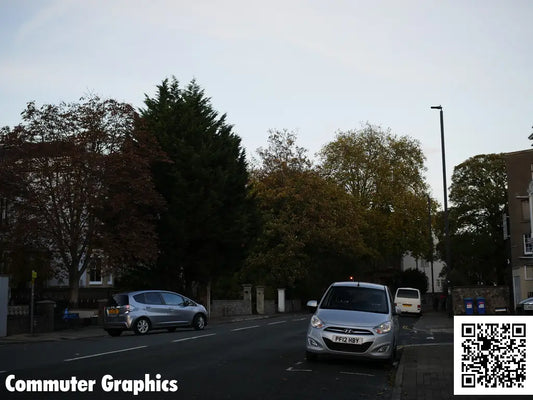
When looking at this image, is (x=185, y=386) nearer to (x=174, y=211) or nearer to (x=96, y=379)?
(x=96, y=379)

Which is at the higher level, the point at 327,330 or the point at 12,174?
the point at 12,174

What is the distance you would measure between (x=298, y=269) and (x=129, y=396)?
139 ft

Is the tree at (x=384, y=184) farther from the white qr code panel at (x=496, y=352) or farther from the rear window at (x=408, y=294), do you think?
the white qr code panel at (x=496, y=352)

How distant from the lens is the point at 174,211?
35094mm

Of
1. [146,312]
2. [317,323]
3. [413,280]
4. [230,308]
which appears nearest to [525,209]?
[230,308]

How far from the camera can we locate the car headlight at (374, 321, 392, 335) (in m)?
14.0

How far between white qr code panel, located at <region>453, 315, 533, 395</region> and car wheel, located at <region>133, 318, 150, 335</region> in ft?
59.4

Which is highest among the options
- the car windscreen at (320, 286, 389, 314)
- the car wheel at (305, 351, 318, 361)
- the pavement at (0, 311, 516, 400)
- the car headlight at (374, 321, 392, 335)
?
the car windscreen at (320, 286, 389, 314)

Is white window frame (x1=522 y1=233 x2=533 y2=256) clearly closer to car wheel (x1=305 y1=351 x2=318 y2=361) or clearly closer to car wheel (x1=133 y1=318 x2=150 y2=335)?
car wheel (x1=133 y1=318 x2=150 y2=335)

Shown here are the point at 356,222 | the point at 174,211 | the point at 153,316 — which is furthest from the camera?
the point at 356,222

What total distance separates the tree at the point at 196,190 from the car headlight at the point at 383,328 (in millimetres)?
21472

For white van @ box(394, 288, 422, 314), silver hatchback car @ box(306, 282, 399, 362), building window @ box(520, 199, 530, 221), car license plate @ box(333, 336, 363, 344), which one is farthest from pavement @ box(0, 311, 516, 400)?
building window @ box(520, 199, 530, 221)

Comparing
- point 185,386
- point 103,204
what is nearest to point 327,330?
point 185,386

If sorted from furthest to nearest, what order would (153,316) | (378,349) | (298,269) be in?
1. (298,269)
2. (153,316)
3. (378,349)
